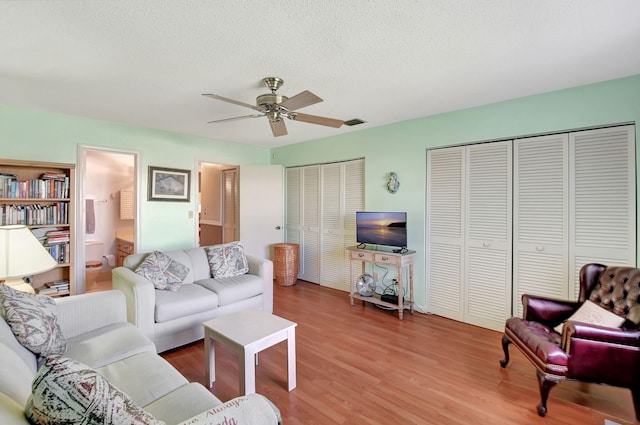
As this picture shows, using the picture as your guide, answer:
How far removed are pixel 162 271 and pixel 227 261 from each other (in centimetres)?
72

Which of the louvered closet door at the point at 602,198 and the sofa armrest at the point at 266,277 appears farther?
the sofa armrest at the point at 266,277

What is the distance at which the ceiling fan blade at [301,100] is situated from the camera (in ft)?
6.65

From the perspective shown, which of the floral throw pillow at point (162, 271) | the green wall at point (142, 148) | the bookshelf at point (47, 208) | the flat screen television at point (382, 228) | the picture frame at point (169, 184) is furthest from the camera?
the picture frame at point (169, 184)

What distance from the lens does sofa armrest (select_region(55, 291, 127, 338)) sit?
1926mm

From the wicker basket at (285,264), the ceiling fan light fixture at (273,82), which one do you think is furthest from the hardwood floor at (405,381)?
the ceiling fan light fixture at (273,82)

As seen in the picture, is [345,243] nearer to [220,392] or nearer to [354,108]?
[354,108]

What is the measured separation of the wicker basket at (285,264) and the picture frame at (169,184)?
1663 mm

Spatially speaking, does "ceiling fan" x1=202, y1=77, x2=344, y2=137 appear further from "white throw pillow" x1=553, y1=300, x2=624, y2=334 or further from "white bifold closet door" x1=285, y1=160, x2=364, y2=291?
"white throw pillow" x1=553, y1=300, x2=624, y2=334

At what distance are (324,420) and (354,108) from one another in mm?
2845

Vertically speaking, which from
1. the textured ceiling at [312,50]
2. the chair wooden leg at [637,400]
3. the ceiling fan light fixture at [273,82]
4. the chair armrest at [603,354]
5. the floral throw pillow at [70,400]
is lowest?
the chair wooden leg at [637,400]

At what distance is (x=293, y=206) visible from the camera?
17.4 feet

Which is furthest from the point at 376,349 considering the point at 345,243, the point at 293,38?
A: the point at 293,38

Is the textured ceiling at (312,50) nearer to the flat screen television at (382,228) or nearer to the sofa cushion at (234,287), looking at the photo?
the flat screen television at (382,228)

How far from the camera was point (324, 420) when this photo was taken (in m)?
1.80
